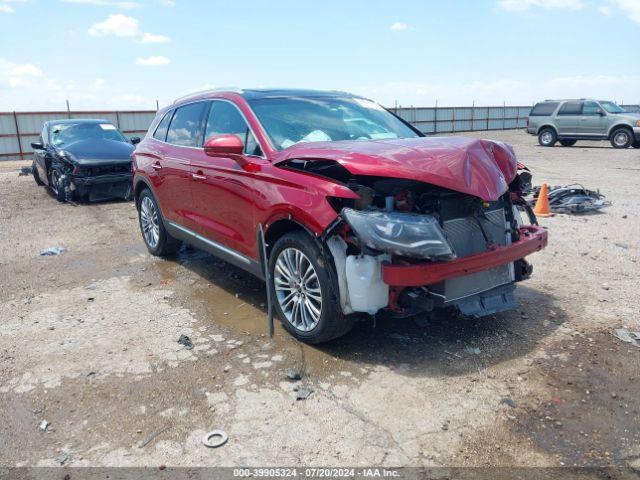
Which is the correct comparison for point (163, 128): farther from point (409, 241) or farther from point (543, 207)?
point (543, 207)

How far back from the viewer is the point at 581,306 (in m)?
4.60

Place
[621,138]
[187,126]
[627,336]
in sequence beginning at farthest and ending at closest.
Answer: [621,138] < [187,126] < [627,336]

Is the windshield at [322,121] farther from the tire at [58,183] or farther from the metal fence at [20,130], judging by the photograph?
the metal fence at [20,130]

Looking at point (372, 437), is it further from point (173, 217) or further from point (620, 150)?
point (620, 150)

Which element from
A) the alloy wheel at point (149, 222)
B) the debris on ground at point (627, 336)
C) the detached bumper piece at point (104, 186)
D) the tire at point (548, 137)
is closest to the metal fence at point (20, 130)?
the detached bumper piece at point (104, 186)

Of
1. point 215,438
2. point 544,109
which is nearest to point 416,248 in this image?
point 215,438

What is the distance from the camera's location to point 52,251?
6.99 metres

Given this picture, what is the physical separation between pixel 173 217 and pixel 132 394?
108 inches

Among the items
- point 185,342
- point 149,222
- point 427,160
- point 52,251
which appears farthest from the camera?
point 52,251

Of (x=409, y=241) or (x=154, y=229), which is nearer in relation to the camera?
(x=409, y=241)

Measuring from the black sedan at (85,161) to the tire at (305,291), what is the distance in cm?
761

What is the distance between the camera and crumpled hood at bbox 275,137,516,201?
130 inches

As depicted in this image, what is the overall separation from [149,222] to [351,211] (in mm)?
4123

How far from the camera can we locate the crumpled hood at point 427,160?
10.9ft
